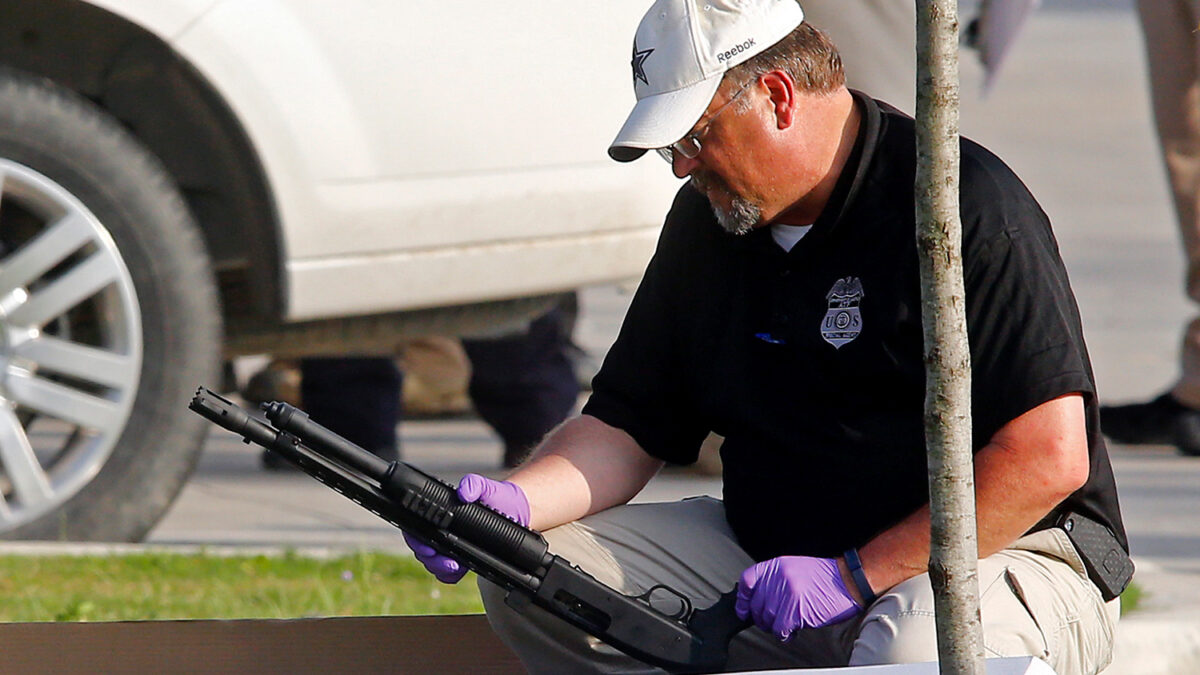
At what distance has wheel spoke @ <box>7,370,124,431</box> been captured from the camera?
14.0 ft

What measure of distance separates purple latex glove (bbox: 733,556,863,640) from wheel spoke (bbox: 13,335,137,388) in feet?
6.53

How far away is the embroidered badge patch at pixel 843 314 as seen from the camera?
2773mm

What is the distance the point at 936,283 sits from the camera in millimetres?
2021

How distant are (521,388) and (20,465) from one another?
6.09 ft

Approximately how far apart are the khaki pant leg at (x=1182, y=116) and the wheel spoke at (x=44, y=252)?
2930 millimetres

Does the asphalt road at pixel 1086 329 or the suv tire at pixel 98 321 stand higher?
the suv tire at pixel 98 321

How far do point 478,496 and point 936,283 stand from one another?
1098 millimetres

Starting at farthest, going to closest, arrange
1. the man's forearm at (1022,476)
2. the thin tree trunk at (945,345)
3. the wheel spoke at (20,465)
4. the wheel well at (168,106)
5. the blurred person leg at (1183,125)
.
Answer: the blurred person leg at (1183,125) → the wheel well at (168,106) → the wheel spoke at (20,465) → the man's forearm at (1022,476) → the thin tree trunk at (945,345)

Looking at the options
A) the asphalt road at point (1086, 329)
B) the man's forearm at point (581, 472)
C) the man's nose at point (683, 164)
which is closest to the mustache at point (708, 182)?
the man's nose at point (683, 164)

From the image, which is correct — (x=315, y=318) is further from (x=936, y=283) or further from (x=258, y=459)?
(x=936, y=283)

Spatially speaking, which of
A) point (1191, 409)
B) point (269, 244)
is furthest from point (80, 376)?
point (1191, 409)

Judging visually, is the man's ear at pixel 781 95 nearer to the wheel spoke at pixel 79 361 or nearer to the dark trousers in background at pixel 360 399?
the wheel spoke at pixel 79 361

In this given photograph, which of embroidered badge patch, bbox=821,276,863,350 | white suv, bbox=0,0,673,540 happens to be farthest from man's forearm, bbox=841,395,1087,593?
white suv, bbox=0,0,673,540

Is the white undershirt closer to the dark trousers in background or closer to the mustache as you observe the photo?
the mustache
